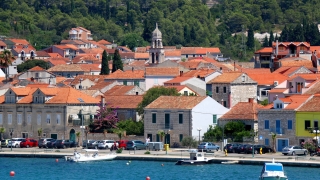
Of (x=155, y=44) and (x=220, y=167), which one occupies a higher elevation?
(x=155, y=44)

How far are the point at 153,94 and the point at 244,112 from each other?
10907 millimetres

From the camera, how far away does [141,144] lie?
8188cm

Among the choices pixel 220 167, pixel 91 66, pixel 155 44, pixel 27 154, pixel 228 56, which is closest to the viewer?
pixel 220 167

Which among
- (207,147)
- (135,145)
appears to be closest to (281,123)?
(207,147)

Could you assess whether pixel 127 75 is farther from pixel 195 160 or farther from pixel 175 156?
pixel 195 160

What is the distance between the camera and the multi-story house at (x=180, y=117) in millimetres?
82125

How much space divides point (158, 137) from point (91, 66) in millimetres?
69927

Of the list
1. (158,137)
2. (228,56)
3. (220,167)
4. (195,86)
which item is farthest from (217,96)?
(228,56)

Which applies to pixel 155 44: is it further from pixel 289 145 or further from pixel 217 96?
pixel 289 145

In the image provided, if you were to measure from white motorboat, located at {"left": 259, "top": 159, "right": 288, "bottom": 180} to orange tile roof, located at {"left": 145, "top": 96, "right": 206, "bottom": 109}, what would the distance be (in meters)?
19.5

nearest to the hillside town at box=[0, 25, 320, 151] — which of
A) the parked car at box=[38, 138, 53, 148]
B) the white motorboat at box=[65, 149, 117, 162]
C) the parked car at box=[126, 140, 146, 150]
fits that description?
the parked car at box=[126, 140, 146, 150]

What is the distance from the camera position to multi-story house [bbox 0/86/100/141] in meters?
88.5

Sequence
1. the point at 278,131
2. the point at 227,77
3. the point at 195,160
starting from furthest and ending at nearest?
the point at 227,77 < the point at 278,131 < the point at 195,160

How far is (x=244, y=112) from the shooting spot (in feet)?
271
